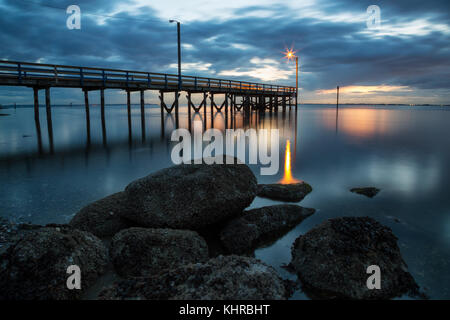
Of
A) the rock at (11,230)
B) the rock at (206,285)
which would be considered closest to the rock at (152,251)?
the rock at (206,285)

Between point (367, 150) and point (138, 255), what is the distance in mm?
15871

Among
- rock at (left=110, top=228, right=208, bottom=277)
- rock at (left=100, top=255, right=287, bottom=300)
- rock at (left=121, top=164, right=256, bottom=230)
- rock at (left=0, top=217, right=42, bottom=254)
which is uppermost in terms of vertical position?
rock at (left=121, top=164, right=256, bottom=230)

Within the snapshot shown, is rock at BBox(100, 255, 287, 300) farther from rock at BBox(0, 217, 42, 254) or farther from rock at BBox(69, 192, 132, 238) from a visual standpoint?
rock at BBox(0, 217, 42, 254)

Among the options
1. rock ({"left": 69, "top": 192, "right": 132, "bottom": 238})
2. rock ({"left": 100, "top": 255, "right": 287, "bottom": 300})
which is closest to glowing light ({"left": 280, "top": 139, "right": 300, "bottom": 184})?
rock ({"left": 69, "top": 192, "right": 132, "bottom": 238})

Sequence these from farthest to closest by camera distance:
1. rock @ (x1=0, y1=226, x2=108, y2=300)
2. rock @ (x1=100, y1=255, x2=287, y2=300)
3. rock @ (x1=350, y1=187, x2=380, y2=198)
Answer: rock @ (x1=350, y1=187, x2=380, y2=198) < rock @ (x1=0, y1=226, x2=108, y2=300) < rock @ (x1=100, y1=255, x2=287, y2=300)

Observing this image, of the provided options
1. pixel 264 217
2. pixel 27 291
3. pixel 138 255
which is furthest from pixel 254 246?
pixel 27 291

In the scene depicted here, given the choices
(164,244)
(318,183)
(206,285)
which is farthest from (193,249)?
(318,183)

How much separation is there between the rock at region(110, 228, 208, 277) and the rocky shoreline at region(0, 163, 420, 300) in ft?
0.05

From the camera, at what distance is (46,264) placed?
11.2 ft

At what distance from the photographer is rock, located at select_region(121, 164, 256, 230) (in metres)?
5.08

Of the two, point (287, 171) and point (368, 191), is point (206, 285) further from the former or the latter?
point (287, 171)

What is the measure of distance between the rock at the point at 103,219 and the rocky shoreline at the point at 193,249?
0.7 inches

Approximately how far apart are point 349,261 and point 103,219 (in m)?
4.39
